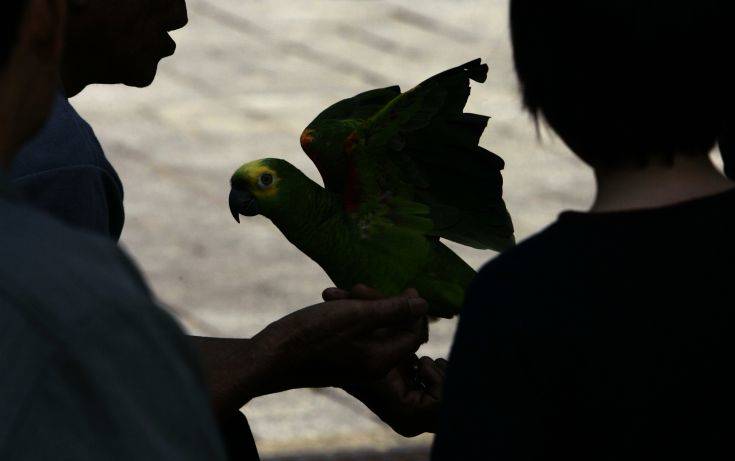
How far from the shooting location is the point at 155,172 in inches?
331

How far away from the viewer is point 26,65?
57.2 inches

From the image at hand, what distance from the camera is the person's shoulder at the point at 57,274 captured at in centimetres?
133

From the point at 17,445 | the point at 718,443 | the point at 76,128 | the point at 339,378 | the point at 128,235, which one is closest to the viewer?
the point at 17,445

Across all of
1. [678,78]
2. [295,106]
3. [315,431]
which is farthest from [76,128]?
[295,106]

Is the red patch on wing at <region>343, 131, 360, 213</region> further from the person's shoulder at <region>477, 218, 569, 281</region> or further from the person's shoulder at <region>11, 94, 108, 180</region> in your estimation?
the person's shoulder at <region>477, 218, 569, 281</region>

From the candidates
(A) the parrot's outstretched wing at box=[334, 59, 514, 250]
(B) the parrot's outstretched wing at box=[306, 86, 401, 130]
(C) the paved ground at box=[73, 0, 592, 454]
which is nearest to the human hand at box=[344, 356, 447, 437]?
(A) the parrot's outstretched wing at box=[334, 59, 514, 250]

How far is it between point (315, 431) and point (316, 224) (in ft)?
10.3

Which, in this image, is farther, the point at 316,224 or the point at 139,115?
the point at 139,115

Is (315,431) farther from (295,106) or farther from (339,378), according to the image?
(295,106)

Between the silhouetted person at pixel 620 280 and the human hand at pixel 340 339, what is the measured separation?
2.78 ft

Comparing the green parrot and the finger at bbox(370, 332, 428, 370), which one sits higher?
the green parrot

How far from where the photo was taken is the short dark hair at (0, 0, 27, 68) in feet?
4.56

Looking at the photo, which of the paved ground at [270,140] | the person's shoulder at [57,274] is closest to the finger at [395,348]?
the person's shoulder at [57,274]

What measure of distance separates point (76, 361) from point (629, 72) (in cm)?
79
